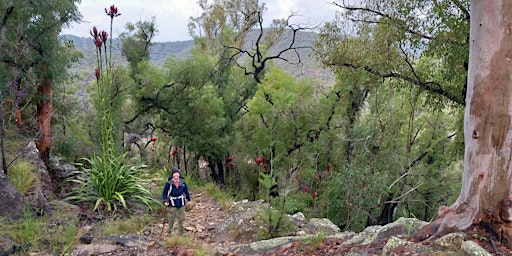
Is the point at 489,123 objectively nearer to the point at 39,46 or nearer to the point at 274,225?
the point at 274,225

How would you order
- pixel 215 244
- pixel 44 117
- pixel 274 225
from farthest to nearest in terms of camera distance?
1. pixel 44 117
2. pixel 215 244
3. pixel 274 225

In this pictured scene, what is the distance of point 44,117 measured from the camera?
8.83 metres

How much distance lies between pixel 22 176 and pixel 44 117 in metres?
3.22

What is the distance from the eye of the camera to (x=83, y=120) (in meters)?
15.3

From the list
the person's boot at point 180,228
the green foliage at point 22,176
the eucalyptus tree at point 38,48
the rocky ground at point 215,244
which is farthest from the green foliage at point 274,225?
the eucalyptus tree at point 38,48

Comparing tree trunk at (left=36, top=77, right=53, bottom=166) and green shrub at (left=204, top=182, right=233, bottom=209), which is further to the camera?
tree trunk at (left=36, top=77, right=53, bottom=166)

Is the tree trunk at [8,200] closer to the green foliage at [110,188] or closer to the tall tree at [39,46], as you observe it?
the green foliage at [110,188]

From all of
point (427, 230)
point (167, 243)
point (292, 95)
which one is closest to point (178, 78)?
point (292, 95)

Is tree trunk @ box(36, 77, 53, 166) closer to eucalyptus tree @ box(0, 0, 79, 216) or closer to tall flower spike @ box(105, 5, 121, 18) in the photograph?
eucalyptus tree @ box(0, 0, 79, 216)

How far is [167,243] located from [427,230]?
3.00 metres

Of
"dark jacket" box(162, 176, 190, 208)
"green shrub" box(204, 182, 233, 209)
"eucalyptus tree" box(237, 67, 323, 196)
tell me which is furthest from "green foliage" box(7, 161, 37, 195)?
"eucalyptus tree" box(237, 67, 323, 196)

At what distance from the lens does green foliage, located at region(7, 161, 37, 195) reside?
582 centimetres

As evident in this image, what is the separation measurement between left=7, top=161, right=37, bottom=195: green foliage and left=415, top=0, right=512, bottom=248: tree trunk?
5578mm

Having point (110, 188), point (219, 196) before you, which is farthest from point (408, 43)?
point (110, 188)
